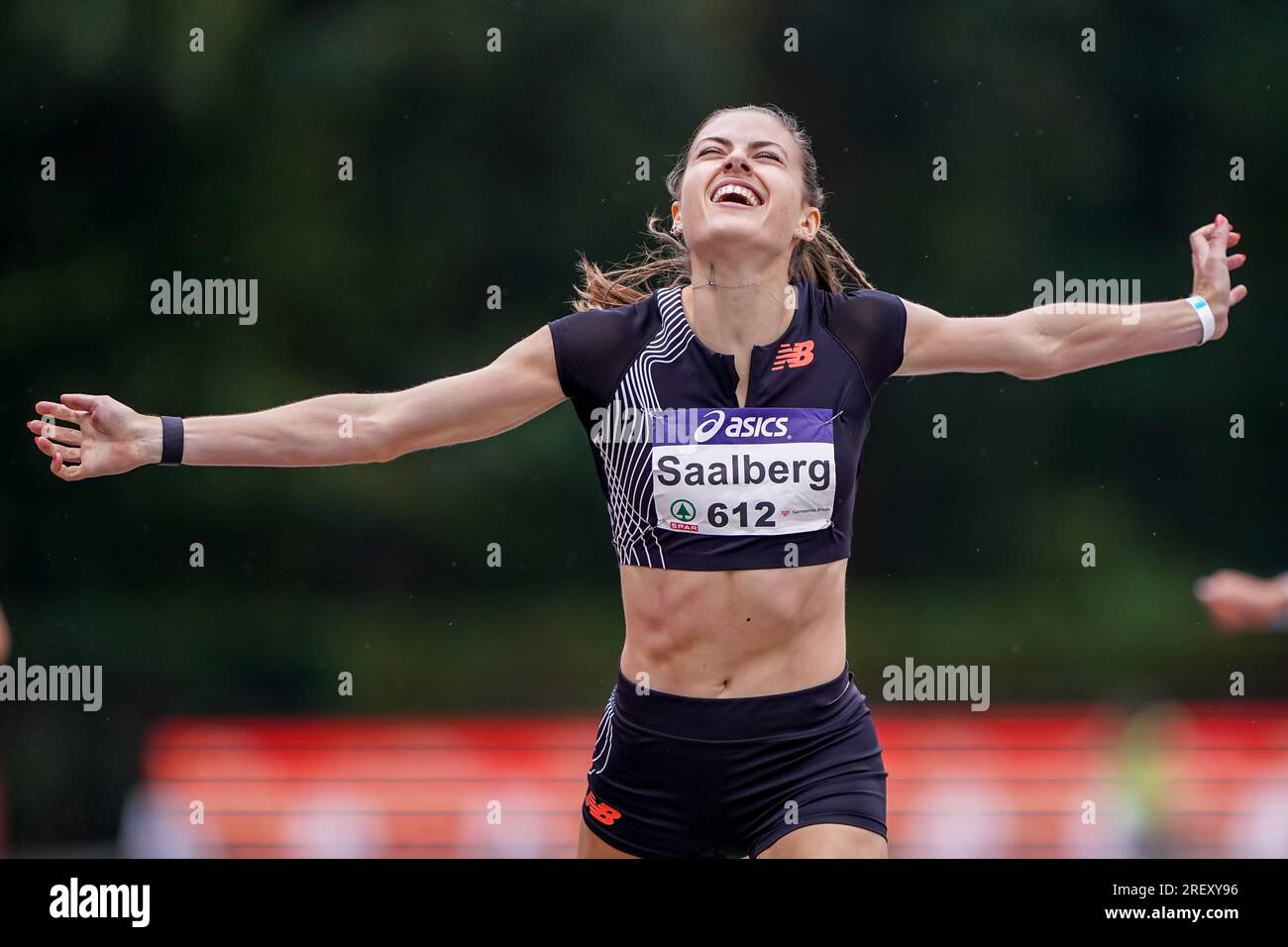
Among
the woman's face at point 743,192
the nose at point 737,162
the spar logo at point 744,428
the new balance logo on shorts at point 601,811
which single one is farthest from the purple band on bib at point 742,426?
the new balance logo on shorts at point 601,811

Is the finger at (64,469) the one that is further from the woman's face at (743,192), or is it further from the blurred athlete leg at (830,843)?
the blurred athlete leg at (830,843)

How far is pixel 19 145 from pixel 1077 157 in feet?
26.2

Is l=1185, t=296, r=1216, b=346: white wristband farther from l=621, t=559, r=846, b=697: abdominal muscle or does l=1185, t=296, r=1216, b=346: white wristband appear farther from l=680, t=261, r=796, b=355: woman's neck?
l=621, t=559, r=846, b=697: abdominal muscle

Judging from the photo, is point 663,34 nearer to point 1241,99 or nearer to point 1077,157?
point 1077,157

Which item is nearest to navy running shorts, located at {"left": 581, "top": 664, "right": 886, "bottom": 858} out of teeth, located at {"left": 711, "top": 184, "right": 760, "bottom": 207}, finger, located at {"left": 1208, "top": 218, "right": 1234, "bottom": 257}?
teeth, located at {"left": 711, "top": 184, "right": 760, "bottom": 207}

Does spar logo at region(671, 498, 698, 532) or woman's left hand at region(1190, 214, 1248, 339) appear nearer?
spar logo at region(671, 498, 698, 532)

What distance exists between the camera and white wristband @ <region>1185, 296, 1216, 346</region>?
4.94 metres

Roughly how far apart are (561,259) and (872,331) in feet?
26.8

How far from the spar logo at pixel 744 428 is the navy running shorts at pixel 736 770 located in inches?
28.1

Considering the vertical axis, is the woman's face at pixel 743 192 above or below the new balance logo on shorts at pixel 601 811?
above

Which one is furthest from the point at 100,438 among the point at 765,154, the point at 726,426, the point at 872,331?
the point at 872,331

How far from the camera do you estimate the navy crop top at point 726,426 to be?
4.52 metres

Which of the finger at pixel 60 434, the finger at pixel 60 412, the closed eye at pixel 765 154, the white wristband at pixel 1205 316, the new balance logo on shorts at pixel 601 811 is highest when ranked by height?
the closed eye at pixel 765 154

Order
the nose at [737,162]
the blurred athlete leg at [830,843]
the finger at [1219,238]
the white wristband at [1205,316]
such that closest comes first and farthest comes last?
the blurred athlete leg at [830,843], the nose at [737,162], the white wristband at [1205,316], the finger at [1219,238]
